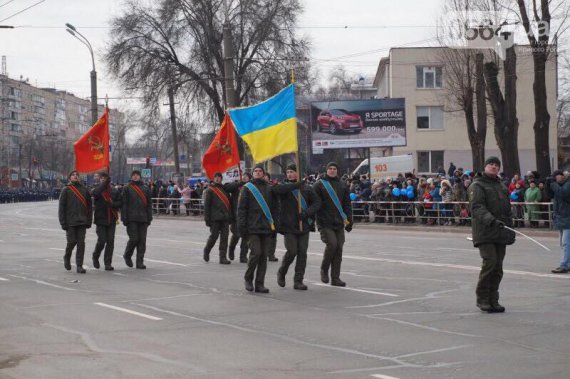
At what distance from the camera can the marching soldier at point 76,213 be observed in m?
16.0

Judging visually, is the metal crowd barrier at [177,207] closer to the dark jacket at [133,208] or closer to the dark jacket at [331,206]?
the dark jacket at [133,208]

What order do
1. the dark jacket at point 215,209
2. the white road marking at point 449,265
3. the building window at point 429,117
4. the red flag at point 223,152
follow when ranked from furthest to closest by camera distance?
the building window at point 429,117 → the dark jacket at point 215,209 → the red flag at point 223,152 → the white road marking at point 449,265

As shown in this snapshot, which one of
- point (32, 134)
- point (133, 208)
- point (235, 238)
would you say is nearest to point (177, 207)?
point (235, 238)

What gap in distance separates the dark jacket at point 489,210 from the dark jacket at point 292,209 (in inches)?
114

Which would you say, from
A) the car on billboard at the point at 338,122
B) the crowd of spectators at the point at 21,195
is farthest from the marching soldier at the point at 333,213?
the crowd of spectators at the point at 21,195

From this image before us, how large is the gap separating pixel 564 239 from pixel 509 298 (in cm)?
327

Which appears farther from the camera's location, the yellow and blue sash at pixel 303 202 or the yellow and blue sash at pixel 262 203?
the yellow and blue sash at pixel 303 202

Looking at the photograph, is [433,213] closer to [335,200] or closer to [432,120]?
[335,200]

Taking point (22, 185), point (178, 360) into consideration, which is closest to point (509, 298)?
point (178, 360)

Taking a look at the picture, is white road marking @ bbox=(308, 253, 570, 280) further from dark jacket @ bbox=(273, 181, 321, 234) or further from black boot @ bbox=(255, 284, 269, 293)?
black boot @ bbox=(255, 284, 269, 293)

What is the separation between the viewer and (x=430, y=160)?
57906 mm

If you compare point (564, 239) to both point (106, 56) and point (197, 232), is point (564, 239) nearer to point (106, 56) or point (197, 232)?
point (197, 232)

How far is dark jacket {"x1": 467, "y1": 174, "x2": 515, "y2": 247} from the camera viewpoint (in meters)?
10.4

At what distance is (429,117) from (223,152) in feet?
141
